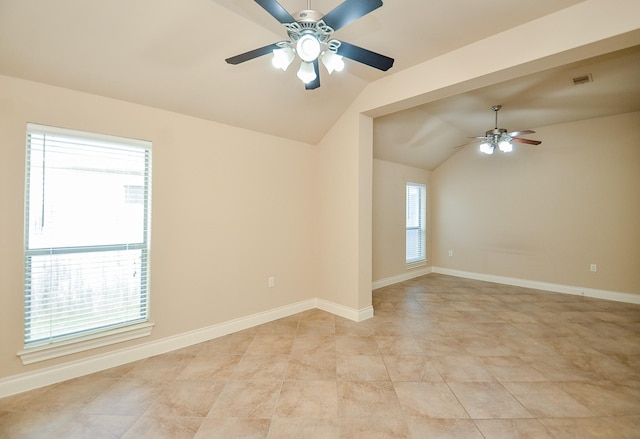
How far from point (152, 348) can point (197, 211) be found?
4.63ft

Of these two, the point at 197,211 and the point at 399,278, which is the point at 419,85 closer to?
the point at 197,211

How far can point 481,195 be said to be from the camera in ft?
18.2

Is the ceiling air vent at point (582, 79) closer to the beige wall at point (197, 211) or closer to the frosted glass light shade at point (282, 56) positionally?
the beige wall at point (197, 211)

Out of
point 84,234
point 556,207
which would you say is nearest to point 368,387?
point 84,234

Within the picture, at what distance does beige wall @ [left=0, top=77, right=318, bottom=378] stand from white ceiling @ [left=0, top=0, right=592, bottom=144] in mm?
215

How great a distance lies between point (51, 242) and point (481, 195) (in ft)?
21.6

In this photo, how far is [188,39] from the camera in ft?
6.93

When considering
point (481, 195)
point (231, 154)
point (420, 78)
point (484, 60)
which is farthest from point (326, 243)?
point (481, 195)

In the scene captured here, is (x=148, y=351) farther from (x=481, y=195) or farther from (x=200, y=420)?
(x=481, y=195)

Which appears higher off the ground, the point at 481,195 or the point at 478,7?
the point at 478,7

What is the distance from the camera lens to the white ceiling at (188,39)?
1814 millimetres

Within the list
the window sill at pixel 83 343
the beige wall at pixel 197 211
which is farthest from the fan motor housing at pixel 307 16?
the window sill at pixel 83 343

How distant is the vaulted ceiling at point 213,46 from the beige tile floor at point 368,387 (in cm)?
247

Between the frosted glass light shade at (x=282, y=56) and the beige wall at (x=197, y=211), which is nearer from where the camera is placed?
the frosted glass light shade at (x=282, y=56)
